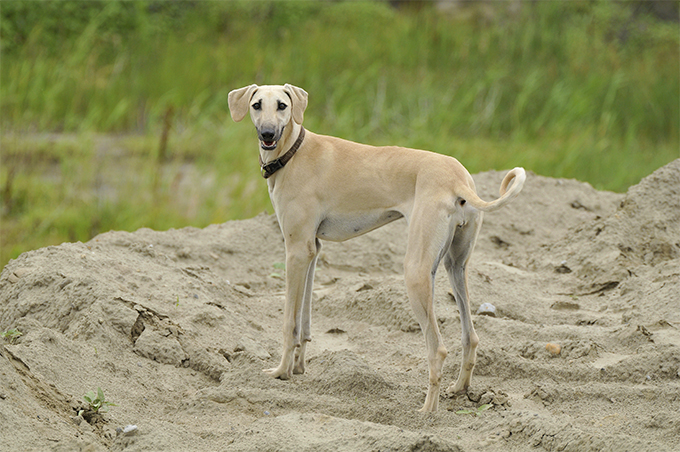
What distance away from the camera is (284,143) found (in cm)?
457

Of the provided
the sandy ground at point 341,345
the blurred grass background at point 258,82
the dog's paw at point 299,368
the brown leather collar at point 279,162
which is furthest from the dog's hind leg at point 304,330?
the blurred grass background at point 258,82

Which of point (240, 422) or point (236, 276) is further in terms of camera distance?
point (236, 276)

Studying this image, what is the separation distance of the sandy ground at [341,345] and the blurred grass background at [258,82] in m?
2.35

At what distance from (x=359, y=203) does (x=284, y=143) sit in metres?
0.61

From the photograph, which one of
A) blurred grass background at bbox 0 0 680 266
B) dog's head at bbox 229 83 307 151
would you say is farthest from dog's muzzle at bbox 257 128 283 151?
blurred grass background at bbox 0 0 680 266

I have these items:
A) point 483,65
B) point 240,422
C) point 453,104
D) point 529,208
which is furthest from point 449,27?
point 240,422

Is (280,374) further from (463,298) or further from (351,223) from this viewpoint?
(463,298)

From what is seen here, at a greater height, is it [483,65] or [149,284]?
[483,65]

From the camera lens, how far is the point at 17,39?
12.4 metres

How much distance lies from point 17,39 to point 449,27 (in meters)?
8.12

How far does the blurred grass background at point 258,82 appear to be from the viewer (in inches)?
354

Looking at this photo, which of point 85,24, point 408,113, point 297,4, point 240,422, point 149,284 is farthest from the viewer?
point 297,4

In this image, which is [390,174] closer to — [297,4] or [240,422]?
[240,422]

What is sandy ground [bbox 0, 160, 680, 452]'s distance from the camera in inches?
149
